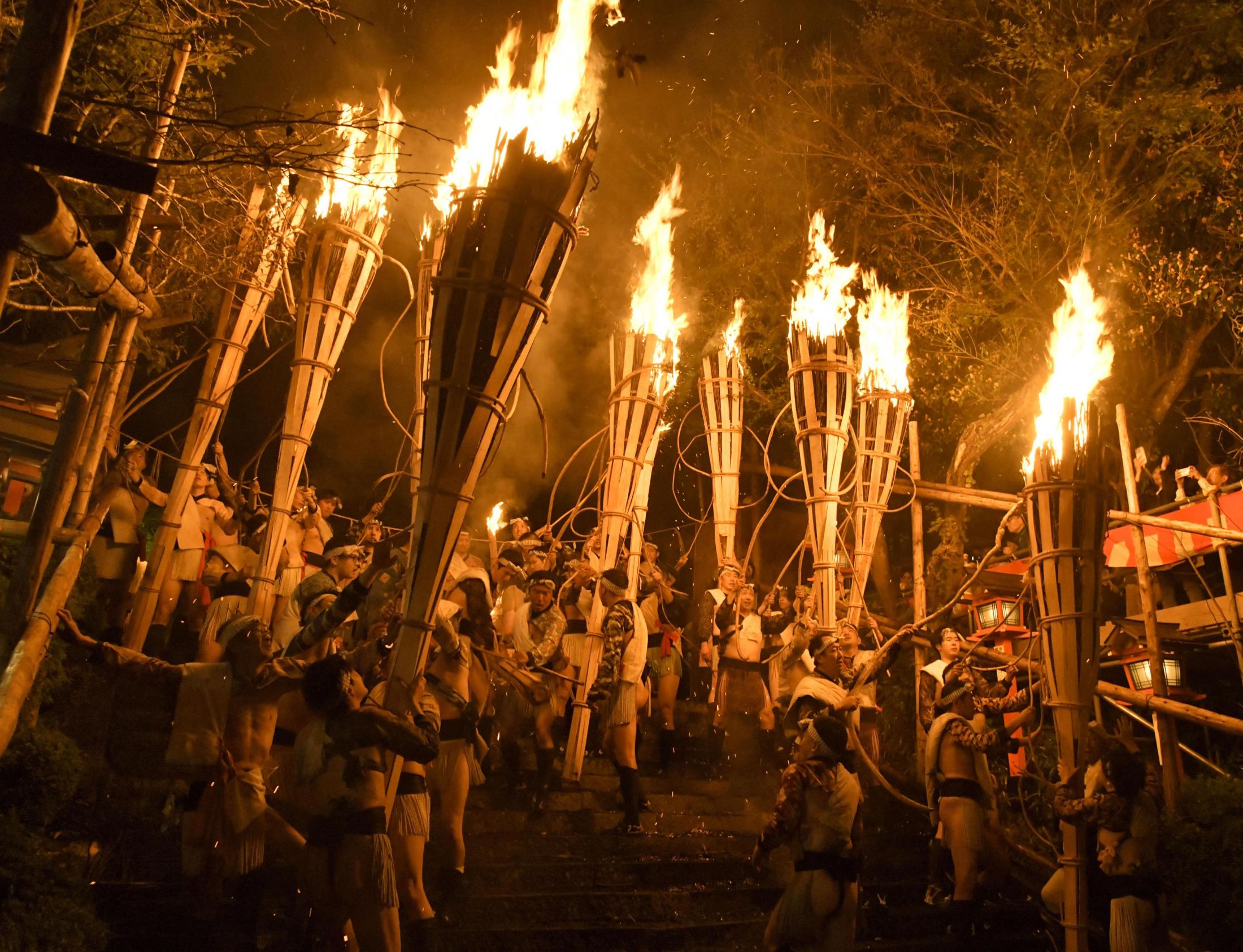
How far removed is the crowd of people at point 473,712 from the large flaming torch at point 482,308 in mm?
661

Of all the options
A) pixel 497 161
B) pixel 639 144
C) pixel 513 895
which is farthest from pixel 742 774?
pixel 639 144

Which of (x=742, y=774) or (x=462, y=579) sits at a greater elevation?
(x=462, y=579)

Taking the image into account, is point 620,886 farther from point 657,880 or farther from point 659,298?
point 659,298

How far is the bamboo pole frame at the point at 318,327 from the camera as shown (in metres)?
8.06

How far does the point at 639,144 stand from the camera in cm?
1831

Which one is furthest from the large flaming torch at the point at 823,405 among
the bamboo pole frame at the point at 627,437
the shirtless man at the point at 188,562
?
the shirtless man at the point at 188,562

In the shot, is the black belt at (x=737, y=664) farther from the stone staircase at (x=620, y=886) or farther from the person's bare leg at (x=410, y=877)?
the person's bare leg at (x=410, y=877)

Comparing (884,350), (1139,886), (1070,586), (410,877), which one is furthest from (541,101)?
(1139,886)

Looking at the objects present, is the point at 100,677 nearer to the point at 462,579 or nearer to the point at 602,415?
the point at 462,579

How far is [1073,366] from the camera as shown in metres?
7.14

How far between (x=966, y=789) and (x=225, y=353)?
7465 millimetres

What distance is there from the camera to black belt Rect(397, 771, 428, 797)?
19.2 ft

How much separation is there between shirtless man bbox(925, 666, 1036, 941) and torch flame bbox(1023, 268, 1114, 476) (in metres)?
2.05

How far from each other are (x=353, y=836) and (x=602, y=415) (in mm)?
13805
